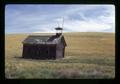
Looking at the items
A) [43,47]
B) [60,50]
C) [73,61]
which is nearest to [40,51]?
[43,47]

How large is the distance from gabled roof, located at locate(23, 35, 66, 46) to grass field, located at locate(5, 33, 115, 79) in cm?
4

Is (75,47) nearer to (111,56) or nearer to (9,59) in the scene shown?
(111,56)

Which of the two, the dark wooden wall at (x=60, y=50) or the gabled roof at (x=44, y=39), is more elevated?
the gabled roof at (x=44, y=39)

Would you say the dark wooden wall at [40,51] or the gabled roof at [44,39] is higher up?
the gabled roof at [44,39]

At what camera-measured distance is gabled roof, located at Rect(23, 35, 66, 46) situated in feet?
6.38

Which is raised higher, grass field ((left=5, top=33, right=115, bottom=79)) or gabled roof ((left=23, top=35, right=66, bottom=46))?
gabled roof ((left=23, top=35, right=66, bottom=46))

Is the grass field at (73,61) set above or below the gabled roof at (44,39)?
below

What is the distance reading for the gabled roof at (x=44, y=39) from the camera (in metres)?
1.94

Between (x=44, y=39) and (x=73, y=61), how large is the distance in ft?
1.00

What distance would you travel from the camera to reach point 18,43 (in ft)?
6.38

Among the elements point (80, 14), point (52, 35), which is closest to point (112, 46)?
point (80, 14)

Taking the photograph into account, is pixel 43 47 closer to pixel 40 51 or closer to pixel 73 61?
pixel 40 51

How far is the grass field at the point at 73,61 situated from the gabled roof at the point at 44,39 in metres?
0.04

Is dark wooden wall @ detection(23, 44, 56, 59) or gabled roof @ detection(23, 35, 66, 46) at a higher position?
gabled roof @ detection(23, 35, 66, 46)
